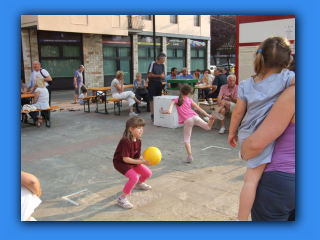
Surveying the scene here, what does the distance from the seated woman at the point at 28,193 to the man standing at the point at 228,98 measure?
6.19m

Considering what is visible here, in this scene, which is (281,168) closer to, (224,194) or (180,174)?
(224,194)

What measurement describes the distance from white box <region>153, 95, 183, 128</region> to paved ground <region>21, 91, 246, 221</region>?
Result: 365mm

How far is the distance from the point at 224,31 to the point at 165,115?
3015 cm

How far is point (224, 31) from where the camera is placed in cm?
3634

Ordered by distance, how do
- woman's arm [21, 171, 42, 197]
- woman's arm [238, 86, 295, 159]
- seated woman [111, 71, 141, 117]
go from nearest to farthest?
woman's arm [238, 86, 295, 159]
woman's arm [21, 171, 42, 197]
seated woman [111, 71, 141, 117]


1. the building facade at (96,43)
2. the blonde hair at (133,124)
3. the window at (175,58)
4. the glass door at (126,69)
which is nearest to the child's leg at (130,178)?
the blonde hair at (133,124)

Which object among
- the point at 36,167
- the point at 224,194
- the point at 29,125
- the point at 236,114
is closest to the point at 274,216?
the point at 236,114

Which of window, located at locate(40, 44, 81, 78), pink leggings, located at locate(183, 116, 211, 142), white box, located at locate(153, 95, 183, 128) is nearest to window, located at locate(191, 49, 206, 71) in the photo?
window, located at locate(40, 44, 81, 78)

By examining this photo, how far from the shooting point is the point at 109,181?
486cm

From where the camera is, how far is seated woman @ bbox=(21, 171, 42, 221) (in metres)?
2.24

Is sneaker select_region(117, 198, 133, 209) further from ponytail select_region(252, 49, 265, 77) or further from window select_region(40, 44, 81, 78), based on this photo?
window select_region(40, 44, 81, 78)

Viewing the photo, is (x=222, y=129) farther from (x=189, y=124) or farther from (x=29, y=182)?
(x=29, y=182)

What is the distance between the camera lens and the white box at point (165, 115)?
8711mm

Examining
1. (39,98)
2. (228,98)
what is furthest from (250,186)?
(39,98)
